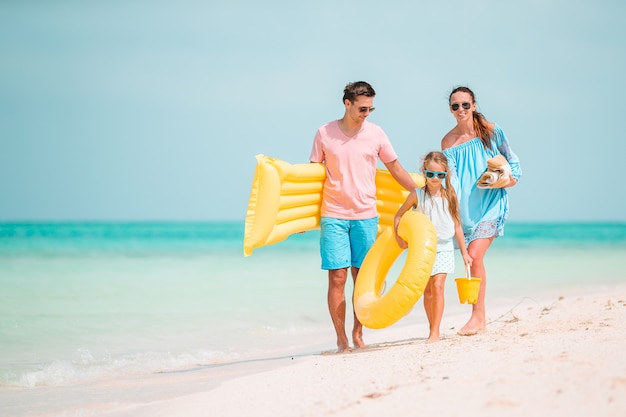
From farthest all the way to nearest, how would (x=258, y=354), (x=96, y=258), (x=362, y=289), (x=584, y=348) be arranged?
(x=96, y=258) < (x=258, y=354) < (x=362, y=289) < (x=584, y=348)

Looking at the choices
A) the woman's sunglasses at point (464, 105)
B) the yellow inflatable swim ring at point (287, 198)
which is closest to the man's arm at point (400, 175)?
the yellow inflatable swim ring at point (287, 198)

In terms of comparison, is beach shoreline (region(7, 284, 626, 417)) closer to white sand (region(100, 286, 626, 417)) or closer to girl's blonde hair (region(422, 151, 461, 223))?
white sand (region(100, 286, 626, 417))

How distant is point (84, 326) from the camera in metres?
6.49

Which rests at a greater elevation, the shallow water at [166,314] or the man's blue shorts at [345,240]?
the man's blue shorts at [345,240]

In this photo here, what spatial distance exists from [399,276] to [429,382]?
1.03 m

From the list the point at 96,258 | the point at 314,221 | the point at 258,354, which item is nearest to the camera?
the point at 314,221

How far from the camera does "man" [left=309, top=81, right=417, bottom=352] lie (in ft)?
14.5

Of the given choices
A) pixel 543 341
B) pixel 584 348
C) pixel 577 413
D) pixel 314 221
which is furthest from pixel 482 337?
pixel 577 413

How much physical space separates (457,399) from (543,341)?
3.24ft

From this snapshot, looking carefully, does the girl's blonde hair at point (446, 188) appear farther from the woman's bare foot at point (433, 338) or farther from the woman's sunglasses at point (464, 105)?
the woman's bare foot at point (433, 338)

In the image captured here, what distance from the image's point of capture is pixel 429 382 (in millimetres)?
2928

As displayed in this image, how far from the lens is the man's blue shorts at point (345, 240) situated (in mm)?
4430

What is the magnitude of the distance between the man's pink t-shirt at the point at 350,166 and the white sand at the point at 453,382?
0.91 metres

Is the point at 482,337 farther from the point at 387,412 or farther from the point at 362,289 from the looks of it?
the point at 387,412
